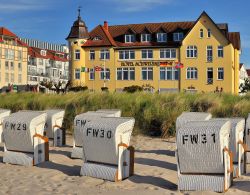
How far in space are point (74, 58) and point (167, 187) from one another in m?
47.3

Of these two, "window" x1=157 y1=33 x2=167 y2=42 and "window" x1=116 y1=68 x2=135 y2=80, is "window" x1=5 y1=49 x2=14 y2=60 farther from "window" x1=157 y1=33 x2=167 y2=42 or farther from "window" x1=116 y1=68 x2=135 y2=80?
"window" x1=157 y1=33 x2=167 y2=42

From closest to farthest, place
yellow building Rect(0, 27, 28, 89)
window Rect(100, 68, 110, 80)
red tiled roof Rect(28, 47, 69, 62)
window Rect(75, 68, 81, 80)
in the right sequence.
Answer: window Rect(100, 68, 110, 80) < window Rect(75, 68, 81, 80) < yellow building Rect(0, 27, 28, 89) < red tiled roof Rect(28, 47, 69, 62)

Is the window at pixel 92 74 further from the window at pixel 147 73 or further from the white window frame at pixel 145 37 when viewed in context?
the white window frame at pixel 145 37

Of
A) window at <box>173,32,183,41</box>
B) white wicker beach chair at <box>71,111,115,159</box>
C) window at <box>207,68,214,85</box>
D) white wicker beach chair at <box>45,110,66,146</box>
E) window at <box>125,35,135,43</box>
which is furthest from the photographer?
window at <box>125,35,135,43</box>

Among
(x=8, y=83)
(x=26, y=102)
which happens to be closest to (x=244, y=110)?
(x=26, y=102)

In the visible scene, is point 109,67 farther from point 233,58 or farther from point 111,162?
point 111,162

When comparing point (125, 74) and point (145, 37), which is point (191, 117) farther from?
point (145, 37)

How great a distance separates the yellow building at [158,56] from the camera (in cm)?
5059

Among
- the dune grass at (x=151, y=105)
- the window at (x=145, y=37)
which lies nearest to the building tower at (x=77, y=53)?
the window at (x=145, y=37)

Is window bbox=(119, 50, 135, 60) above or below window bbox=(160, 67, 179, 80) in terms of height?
above

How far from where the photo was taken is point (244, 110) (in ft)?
56.3

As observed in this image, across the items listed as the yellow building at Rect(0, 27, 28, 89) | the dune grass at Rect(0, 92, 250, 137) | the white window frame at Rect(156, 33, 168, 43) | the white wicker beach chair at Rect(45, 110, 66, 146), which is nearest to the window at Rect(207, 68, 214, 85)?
the white window frame at Rect(156, 33, 168, 43)

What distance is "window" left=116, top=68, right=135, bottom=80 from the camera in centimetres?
5388

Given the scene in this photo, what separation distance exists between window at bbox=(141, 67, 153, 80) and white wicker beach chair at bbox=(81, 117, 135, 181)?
43.6m
